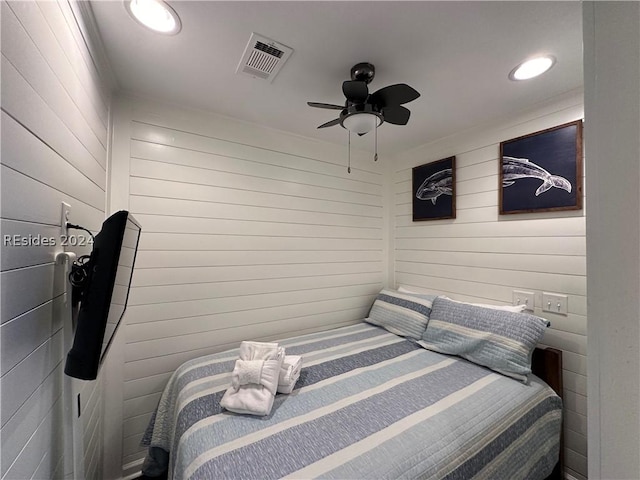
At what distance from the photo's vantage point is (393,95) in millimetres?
1411

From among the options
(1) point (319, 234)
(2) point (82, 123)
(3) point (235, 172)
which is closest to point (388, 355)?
(1) point (319, 234)

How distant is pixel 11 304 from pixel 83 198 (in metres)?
0.75

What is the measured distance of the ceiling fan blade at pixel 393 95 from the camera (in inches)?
53.1

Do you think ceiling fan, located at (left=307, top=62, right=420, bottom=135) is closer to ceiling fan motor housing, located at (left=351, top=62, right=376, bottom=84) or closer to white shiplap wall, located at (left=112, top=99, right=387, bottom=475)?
ceiling fan motor housing, located at (left=351, top=62, right=376, bottom=84)

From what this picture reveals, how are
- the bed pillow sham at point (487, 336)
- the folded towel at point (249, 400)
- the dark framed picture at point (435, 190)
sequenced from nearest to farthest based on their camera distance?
the folded towel at point (249, 400) → the bed pillow sham at point (487, 336) → the dark framed picture at point (435, 190)

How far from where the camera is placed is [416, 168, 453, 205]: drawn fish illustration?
2.40 m

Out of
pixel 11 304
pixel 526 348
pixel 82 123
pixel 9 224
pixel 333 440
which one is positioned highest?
pixel 82 123

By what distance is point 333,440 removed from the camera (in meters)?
1.08

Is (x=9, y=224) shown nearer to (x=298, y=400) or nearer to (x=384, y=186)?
(x=298, y=400)

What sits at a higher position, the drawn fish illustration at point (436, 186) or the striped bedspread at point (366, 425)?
the drawn fish illustration at point (436, 186)

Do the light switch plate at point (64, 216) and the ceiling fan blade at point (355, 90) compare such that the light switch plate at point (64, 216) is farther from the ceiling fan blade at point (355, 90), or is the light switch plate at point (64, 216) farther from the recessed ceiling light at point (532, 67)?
the recessed ceiling light at point (532, 67)

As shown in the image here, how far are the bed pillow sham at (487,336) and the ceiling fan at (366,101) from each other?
1.49 meters

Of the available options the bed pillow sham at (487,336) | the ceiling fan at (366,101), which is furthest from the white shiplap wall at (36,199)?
the bed pillow sham at (487,336)

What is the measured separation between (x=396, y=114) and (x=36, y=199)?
5.49ft
